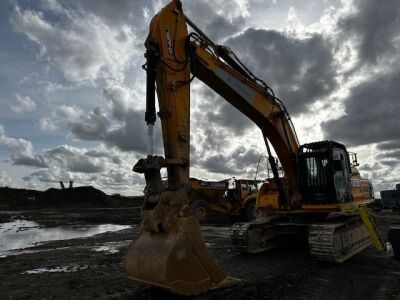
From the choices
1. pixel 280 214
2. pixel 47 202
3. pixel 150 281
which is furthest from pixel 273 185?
pixel 47 202

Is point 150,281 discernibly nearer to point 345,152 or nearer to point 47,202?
point 345,152

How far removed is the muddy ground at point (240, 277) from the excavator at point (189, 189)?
1.27ft

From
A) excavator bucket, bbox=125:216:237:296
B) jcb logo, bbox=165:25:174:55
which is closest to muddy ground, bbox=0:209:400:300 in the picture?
excavator bucket, bbox=125:216:237:296

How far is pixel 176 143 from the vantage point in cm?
692

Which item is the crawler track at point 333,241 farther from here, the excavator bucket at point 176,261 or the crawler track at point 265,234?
the excavator bucket at point 176,261

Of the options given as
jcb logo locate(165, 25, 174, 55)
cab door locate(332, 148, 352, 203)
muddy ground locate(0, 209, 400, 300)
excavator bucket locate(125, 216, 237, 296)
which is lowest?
muddy ground locate(0, 209, 400, 300)

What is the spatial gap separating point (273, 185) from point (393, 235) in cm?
514

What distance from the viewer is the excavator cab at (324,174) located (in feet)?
32.3

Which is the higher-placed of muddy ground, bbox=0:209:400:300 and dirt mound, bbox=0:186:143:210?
dirt mound, bbox=0:186:143:210

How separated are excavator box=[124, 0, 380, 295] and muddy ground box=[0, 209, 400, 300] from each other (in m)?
0.39

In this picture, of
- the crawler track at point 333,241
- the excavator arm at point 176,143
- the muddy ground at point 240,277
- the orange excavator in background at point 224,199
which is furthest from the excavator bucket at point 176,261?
the orange excavator in background at point 224,199

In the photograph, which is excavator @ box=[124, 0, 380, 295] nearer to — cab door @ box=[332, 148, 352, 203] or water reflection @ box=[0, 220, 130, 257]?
cab door @ box=[332, 148, 352, 203]

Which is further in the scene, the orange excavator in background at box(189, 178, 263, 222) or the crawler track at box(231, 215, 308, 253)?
the orange excavator in background at box(189, 178, 263, 222)

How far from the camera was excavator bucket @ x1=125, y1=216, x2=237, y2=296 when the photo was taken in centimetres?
564
